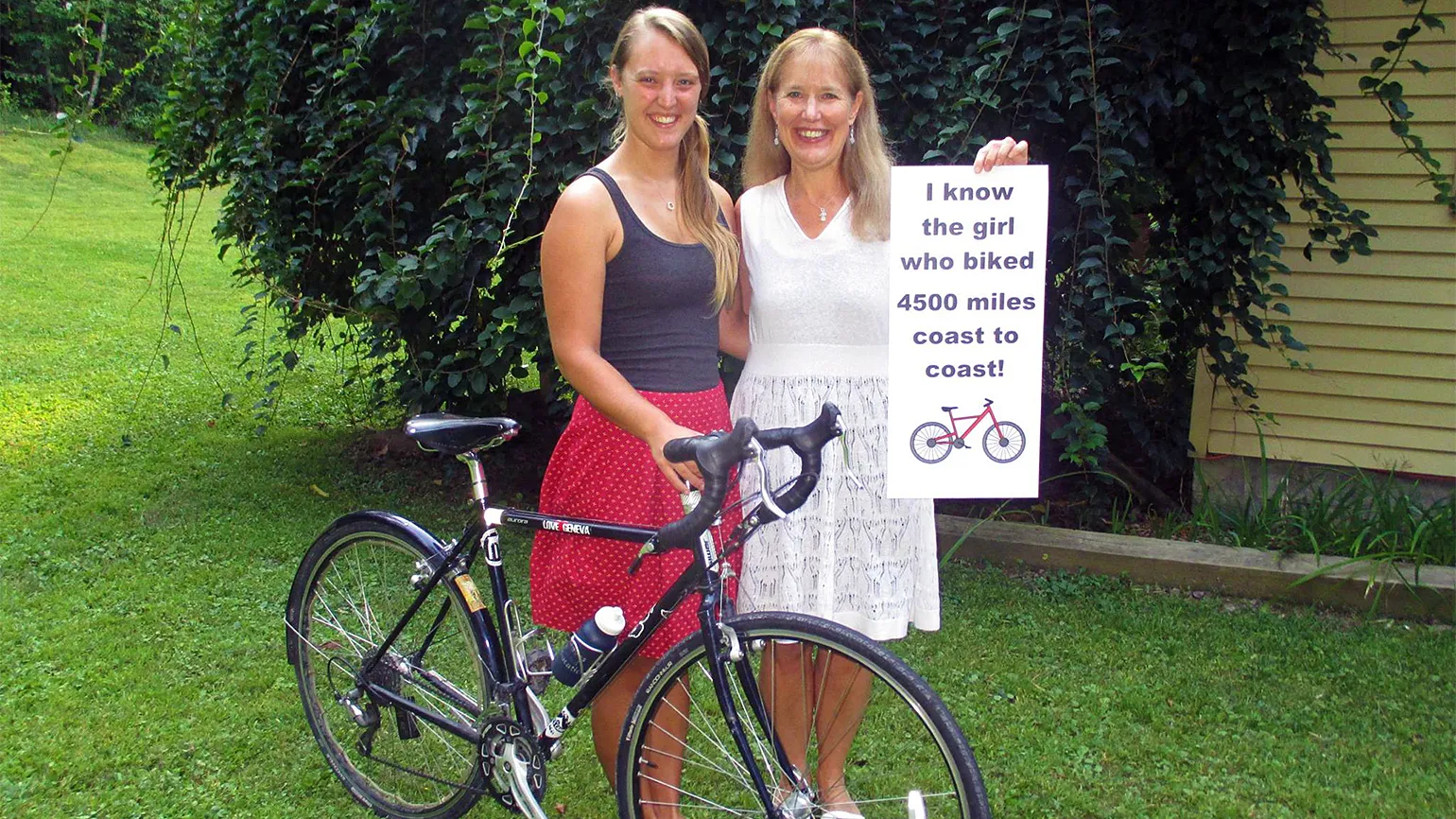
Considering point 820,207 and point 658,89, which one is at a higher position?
point 658,89

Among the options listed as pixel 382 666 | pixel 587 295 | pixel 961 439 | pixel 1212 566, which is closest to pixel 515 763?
pixel 382 666

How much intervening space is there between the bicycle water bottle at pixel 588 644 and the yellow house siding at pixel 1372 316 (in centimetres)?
326

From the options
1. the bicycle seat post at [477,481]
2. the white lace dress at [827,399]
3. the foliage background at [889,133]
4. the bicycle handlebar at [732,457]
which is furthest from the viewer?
the foliage background at [889,133]

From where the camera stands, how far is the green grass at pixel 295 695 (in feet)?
10.0

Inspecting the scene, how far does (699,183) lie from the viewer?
96.2 inches

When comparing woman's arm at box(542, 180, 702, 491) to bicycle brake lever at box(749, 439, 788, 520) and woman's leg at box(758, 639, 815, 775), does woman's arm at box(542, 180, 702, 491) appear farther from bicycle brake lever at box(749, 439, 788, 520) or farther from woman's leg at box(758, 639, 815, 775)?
woman's leg at box(758, 639, 815, 775)

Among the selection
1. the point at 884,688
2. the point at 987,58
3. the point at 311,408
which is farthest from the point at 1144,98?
the point at 311,408

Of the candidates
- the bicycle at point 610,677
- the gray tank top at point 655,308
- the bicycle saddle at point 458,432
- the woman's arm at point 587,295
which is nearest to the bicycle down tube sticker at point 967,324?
the bicycle at point 610,677

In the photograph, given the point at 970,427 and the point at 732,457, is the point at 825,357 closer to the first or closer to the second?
the point at 970,427

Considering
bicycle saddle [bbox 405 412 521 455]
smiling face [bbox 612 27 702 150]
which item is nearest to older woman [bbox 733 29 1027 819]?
smiling face [bbox 612 27 702 150]

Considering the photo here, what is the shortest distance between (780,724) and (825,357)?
2.63ft

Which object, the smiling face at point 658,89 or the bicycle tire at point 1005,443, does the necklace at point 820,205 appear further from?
the bicycle tire at point 1005,443

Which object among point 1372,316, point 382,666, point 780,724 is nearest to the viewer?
point 780,724

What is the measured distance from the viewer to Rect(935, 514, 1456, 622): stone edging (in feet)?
13.5
